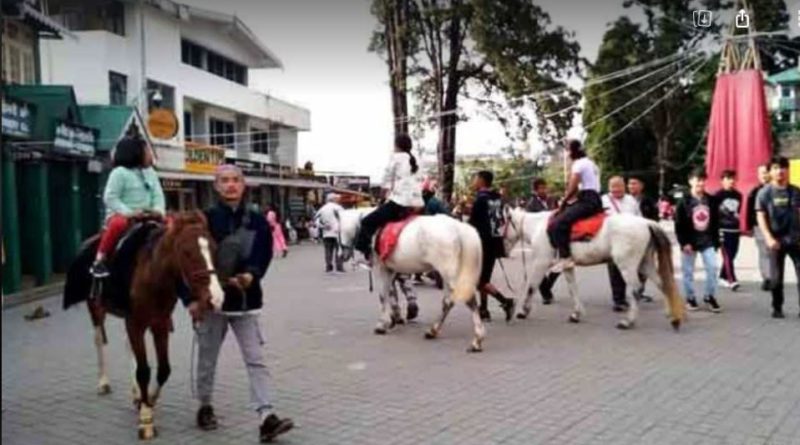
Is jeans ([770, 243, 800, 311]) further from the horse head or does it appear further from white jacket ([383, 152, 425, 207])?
the horse head

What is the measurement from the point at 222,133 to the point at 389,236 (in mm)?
30688

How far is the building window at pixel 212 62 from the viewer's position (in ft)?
115

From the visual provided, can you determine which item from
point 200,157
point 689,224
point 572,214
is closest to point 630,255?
point 572,214

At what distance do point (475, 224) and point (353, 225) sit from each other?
1.77 m

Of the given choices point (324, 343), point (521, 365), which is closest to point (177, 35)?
point (324, 343)

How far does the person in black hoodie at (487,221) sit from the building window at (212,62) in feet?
85.6

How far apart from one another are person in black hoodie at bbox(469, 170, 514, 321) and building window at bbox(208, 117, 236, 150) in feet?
→ 92.9

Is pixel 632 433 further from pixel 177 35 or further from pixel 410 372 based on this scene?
pixel 177 35

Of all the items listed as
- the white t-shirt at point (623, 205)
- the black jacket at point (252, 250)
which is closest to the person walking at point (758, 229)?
the white t-shirt at point (623, 205)

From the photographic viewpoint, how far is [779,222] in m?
9.82

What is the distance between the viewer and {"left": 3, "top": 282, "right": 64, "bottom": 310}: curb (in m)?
13.8

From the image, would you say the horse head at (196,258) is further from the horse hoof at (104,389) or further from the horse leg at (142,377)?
the horse hoof at (104,389)

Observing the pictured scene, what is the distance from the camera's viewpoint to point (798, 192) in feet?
32.6

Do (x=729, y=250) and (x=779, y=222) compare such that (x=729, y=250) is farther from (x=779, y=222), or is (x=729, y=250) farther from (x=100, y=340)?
(x=100, y=340)
